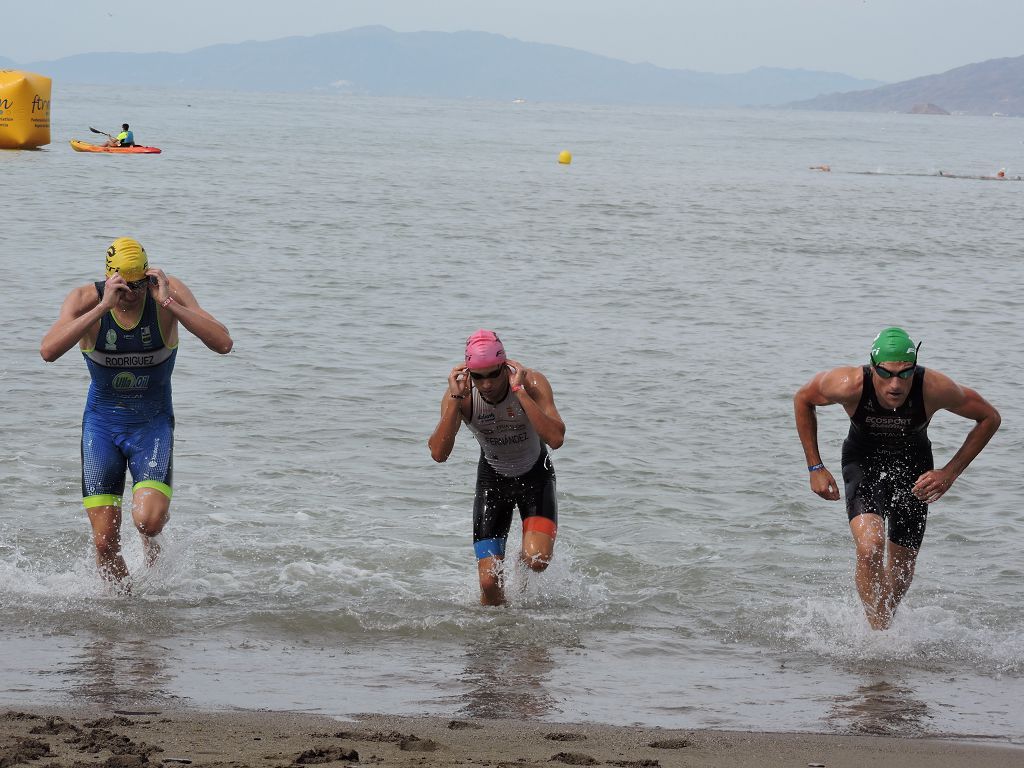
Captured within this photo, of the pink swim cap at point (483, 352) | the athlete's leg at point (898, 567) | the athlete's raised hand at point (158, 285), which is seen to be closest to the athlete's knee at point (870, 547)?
the athlete's leg at point (898, 567)

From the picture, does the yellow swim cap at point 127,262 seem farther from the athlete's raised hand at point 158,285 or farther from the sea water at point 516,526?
the sea water at point 516,526

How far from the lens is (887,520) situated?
730cm

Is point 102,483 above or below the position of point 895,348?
below

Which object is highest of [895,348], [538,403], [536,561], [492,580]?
[895,348]

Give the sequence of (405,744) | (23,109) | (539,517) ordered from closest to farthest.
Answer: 1. (405,744)
2. (539,517)
3. (23,109)

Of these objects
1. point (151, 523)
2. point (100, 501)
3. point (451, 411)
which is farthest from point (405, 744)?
point (100, 501)

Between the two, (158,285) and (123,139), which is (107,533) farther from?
(123,139)

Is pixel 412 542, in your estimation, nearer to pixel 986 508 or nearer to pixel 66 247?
pixel 986 508

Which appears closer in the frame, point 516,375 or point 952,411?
point 952,411

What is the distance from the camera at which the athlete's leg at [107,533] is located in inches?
283

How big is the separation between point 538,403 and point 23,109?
37.4 meters

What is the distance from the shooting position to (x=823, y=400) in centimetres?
693

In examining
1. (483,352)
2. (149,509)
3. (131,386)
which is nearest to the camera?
(483,352)

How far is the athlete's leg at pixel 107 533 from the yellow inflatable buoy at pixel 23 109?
100ft
